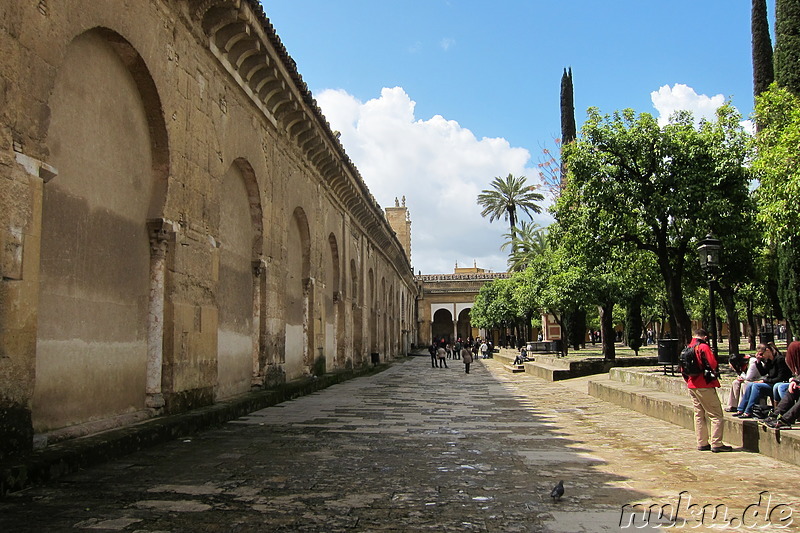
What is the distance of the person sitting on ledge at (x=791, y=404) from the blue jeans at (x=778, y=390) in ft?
0.62

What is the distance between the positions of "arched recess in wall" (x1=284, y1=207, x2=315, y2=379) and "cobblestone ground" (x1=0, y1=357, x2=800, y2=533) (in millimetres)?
5886

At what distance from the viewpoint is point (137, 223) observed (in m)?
8.15

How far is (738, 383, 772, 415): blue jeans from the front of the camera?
25.1 feet

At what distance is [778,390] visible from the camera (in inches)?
293

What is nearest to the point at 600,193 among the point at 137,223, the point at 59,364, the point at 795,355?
the point at 795,355

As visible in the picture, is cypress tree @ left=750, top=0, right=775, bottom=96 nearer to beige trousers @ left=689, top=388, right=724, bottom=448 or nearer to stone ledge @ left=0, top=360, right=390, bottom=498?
beige trousers @ left=689, top=388, right=724, bottom=448

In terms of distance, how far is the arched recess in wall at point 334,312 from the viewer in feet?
65.5

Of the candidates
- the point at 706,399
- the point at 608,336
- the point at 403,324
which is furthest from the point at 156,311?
the point at 403,324

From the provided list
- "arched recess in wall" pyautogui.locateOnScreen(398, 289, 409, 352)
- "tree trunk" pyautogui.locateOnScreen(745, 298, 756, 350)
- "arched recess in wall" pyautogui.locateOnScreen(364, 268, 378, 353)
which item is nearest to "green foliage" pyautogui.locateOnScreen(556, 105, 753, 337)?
"arched recess in wall" pyautogui.locateOnScreen(364, 268, 378, 353)

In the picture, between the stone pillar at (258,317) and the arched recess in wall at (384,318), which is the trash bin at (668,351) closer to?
the stone pillar at (258,317)

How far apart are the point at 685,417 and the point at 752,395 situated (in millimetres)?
1562

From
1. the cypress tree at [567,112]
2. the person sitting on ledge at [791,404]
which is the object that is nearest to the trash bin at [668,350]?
the person sitting on ledge at [791,404]

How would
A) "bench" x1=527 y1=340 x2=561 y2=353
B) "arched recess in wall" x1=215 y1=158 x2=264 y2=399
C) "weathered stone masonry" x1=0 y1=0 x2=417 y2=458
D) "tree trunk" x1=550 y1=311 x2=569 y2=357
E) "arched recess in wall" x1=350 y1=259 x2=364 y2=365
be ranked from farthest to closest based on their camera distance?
"bench" x1=527 y1=340 x2=561 y2=353 → "tree trunk" x1=550 y1=311 x2=569 y2=357 → "arched recess in wall" x1=350 y1=259 x2=364 y2=365 → "arched recess in wall" x1=215 y1=158 x2=264 y2=399 → "weathered stone masonry" x1=0 y1=0 x2=417 y2=458

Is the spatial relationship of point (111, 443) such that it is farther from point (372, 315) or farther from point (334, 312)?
point (372, 315)
